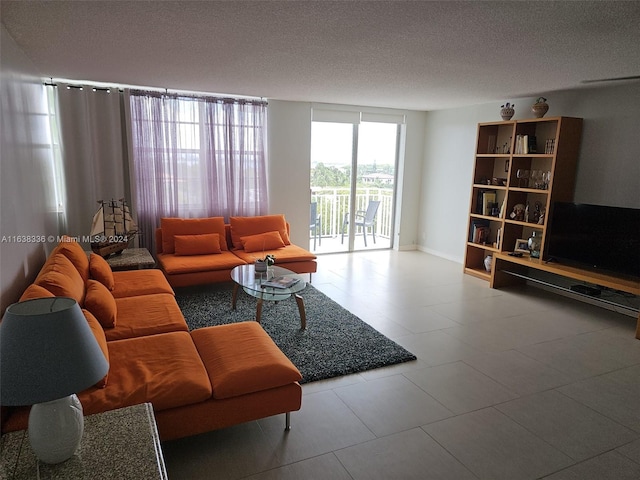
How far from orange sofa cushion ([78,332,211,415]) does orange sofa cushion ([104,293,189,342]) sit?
19 cm

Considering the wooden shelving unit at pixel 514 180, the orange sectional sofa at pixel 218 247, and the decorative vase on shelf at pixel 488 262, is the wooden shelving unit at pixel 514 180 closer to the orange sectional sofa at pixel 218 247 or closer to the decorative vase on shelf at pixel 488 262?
the decorative vase on shelf at pixel 488 262

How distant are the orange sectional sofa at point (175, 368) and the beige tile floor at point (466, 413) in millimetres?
218

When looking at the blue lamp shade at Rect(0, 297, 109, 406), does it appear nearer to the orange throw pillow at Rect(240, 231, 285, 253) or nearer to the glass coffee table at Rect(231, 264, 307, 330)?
the glass coffee table at Rect(231, 264, 307, 330)

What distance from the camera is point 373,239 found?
739 cm

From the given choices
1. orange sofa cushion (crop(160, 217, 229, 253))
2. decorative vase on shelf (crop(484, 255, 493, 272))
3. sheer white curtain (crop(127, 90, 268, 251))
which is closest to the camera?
orange sofa cushion (crop(160, 217, 229, 253))

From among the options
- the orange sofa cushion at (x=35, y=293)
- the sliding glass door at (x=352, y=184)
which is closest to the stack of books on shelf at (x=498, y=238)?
the sliding glass door at (x=352, y=184)

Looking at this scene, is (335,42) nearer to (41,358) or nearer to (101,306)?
(101,306)

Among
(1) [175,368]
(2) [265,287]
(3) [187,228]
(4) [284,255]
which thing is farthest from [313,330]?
(3) [187,228]

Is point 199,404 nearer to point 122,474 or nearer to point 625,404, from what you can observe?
point 122,474

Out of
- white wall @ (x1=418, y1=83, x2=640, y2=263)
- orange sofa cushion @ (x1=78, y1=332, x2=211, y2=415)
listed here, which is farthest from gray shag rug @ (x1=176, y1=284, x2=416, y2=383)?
white wall @ (x1=418, y1=83, x2=640, y2=263)

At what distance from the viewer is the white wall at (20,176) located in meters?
2.32

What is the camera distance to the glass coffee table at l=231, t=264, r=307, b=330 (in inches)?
141

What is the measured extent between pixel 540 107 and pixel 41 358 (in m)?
5.12

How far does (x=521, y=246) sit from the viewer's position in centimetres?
516
